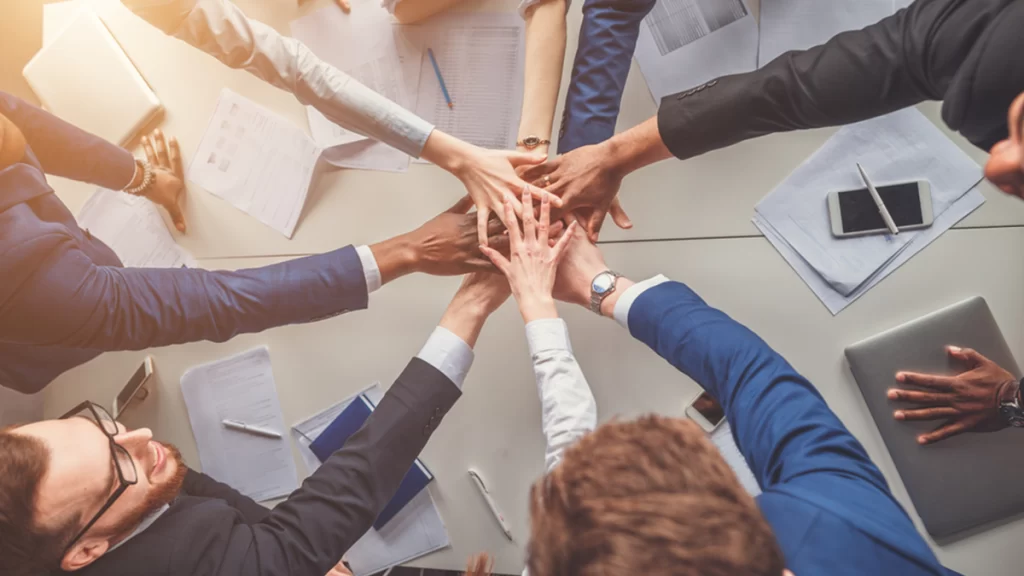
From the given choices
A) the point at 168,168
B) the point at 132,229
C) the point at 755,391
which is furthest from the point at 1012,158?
the point at 132,229

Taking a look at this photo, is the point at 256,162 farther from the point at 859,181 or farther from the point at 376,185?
the point at 859,181

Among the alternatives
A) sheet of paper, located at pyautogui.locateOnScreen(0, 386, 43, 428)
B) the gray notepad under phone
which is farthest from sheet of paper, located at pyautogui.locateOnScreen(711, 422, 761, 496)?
sheet of paper, located at pyautogui.locateOnScreen(0, 386, 43, 428)

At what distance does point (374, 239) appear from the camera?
1.43 metres

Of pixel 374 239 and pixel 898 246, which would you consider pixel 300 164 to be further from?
pixel 898 246

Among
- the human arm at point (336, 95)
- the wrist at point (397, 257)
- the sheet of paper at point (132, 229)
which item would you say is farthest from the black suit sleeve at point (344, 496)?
the sheet of paper at point (132, 229)

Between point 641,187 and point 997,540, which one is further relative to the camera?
point 641,187

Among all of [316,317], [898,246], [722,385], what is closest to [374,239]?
[316,317]

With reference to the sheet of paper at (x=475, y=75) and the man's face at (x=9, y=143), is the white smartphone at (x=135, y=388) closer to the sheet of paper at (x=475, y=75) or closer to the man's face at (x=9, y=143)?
the man's face at (x=9, y=143)

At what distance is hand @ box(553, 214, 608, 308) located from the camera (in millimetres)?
1234

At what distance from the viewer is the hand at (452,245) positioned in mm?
1307

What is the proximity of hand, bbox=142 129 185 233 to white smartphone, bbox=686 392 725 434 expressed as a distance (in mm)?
1284

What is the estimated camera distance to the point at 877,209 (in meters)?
1.24

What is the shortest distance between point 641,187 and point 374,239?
0.62 m

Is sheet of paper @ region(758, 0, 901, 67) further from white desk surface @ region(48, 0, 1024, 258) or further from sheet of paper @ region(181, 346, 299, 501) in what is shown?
sheet of paper @ region(181, 346, 299, 501)
